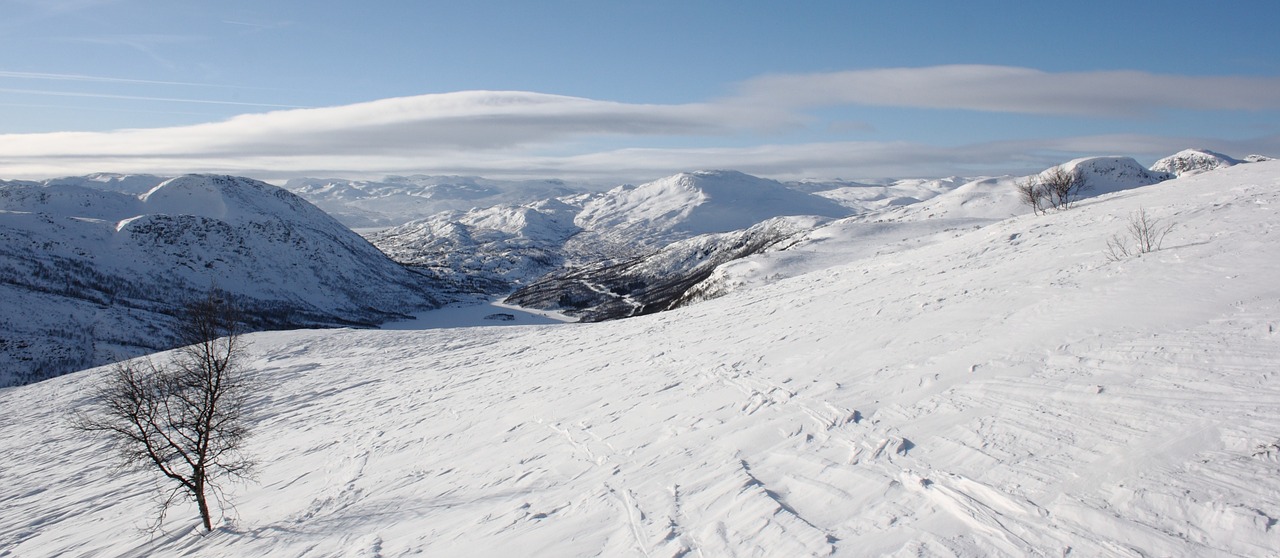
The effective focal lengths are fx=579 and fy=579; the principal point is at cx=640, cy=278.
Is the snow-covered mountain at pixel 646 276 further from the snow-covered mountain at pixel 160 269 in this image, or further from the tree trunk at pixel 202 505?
the tree trunk at pixel 202 505

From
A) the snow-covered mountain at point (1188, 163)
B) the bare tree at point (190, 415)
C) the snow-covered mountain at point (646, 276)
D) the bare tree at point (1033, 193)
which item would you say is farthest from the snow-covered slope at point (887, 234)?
the snow-covered mountain at point (1188, 163)

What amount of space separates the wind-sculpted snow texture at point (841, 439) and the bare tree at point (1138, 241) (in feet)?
1.87

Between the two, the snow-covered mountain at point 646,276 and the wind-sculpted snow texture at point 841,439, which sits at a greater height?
the wind-sculpted snow texture at point 841,439

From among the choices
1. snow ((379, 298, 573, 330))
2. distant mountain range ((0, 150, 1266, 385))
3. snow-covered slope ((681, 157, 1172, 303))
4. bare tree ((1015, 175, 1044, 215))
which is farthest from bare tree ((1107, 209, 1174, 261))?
snow ((379, 298, 573, 330))

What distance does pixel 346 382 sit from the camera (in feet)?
93.6

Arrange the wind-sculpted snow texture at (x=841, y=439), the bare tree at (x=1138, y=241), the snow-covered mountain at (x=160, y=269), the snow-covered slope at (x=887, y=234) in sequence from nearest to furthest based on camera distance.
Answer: the wind-sculpted snow texture at (x=841, y=439), the bare tree at (x=1138, y=241), the snow-covered slope at (x=887, y=234), the snow-covered mountain at (x=160, y=269)

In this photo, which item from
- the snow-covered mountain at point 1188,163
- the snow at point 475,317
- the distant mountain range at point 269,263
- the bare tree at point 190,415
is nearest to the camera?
the bare tree at point 190,415

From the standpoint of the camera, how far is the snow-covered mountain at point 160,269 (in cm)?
7525

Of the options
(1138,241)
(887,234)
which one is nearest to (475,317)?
(887,234)

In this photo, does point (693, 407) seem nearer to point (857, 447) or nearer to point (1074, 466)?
point (857, 447)

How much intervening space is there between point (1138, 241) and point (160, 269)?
150 meters

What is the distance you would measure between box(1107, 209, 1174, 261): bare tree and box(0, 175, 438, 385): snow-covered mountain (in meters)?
94.9

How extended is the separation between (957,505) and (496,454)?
36.7ft

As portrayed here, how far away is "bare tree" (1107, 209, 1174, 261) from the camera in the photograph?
19344 millimetres
